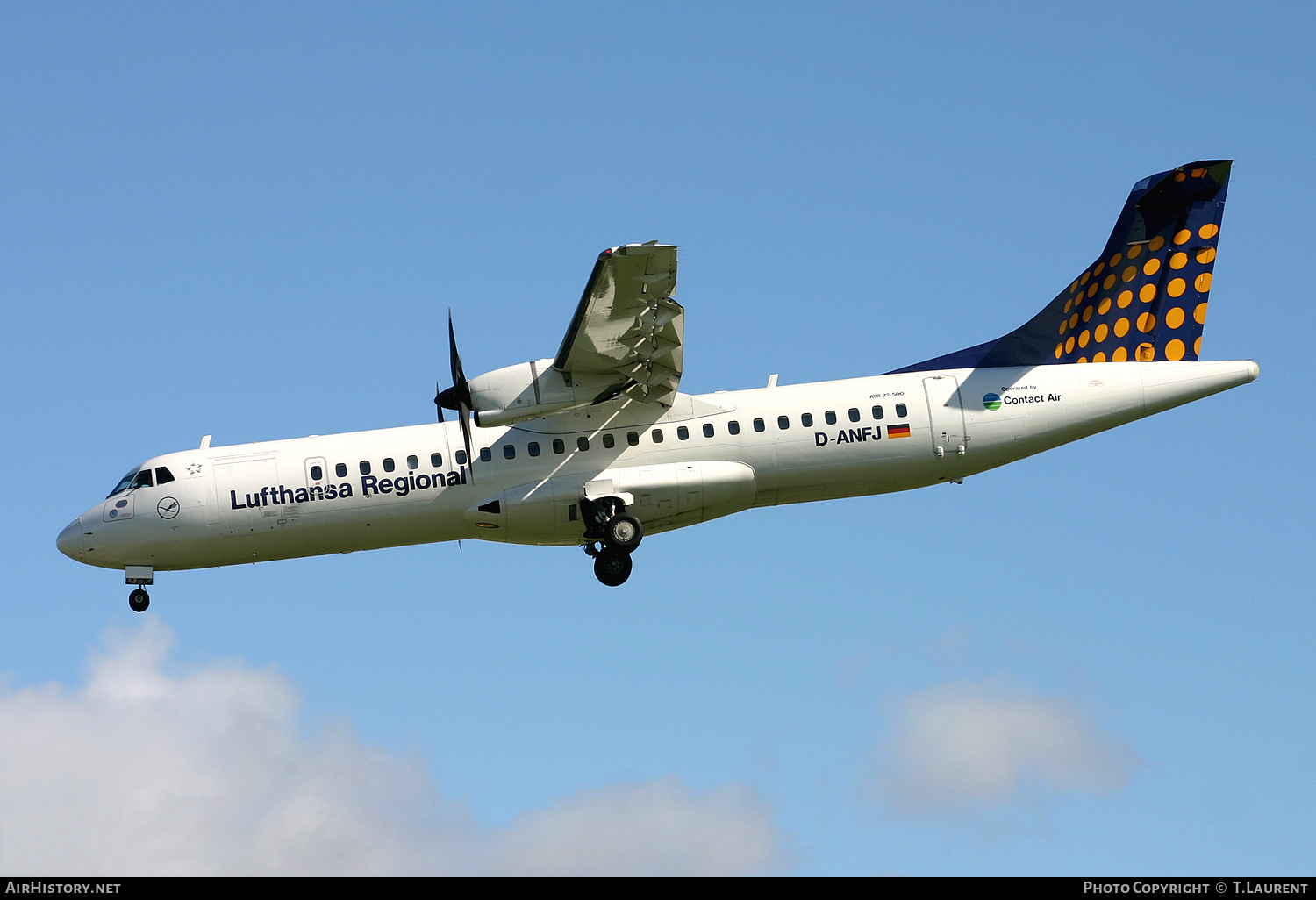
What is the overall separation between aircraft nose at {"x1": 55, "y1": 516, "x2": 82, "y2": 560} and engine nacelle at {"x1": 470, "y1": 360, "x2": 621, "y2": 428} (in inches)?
340

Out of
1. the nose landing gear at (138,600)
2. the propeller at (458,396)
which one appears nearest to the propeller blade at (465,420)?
the propeller at (458,396)

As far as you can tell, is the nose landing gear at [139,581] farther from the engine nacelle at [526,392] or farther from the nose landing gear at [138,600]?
the engine nacelle at [526,392]

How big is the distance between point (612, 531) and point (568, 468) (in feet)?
4.94

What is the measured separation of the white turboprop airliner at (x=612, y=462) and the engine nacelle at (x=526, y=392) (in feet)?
0.76

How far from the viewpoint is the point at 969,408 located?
27.4m

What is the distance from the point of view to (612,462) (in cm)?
2677

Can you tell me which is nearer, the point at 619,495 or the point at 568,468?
the point at 619,495

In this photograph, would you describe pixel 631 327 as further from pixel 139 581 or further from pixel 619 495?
pixel 139 581

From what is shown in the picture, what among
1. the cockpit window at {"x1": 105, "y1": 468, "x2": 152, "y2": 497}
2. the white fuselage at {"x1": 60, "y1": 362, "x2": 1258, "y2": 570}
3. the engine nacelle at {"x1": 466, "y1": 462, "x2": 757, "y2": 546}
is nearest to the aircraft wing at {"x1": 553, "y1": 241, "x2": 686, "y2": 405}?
the white fuselage at {"x1": 60, "y1": 362, "x2": 1258, "y2": 570}

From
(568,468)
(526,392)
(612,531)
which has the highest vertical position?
(526,392)

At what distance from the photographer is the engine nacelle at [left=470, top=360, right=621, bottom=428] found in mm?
24672

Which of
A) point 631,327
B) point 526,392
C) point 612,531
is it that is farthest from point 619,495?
point 631,327

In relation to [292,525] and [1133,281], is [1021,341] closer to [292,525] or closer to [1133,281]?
[1133,281]

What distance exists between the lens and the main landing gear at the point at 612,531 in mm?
26391
